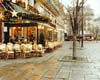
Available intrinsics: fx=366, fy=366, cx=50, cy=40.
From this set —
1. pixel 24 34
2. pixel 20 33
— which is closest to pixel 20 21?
pixel 20 33

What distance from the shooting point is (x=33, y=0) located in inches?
1741

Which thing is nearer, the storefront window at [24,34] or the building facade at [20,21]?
the building facade at [20,21]

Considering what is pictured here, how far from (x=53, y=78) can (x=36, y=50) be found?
12321 mm

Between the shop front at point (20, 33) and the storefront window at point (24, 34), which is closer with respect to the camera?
the shop front at point (20, 33)

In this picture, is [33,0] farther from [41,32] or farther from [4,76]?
[4,76]

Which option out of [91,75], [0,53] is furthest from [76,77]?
[0,53]

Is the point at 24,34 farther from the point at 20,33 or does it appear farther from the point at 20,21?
the point at 20,21

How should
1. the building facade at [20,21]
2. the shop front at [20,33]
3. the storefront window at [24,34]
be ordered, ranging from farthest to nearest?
the storefront window at [24,34] → the shop front at [20,33] → the building facade at [20,21]

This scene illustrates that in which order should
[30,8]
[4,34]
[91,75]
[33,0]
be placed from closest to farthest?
[91,75]
[4,34]
[30,8]
[33,0]

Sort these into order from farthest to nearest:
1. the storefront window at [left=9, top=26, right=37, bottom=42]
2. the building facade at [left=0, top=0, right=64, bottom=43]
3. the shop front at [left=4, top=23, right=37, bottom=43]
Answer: the storefront window at [left=9, top=26, right=37, bottom=42], the shop front at [left=4, top=23, right=37, bottom=43], the building facade at [left=0, top=0, right=64, bottom=43]

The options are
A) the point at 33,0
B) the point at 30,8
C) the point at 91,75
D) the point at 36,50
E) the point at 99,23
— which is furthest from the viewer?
the point at 99,23

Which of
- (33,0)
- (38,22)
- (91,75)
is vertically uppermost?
(33,0)

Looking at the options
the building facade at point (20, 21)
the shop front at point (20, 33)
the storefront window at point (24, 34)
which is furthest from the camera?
the storefront window at point (24, 34)

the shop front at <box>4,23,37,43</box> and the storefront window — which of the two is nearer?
the shop front at <box>4,23,37,43</box>
